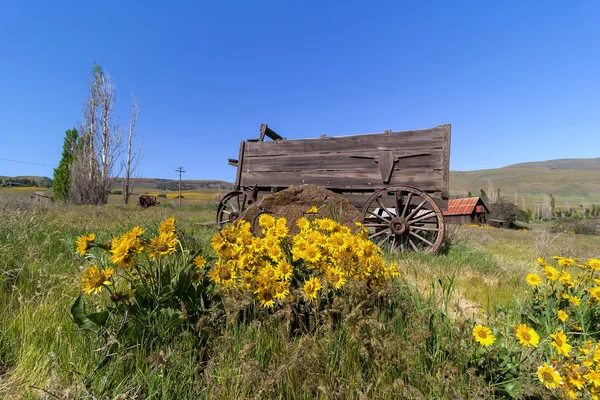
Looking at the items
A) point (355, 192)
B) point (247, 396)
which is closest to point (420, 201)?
point (355, 192)

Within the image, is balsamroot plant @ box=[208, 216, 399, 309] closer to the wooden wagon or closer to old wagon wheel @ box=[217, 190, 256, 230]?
the wooden wagon

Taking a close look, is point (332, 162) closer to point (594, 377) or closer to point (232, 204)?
point (232, 204)

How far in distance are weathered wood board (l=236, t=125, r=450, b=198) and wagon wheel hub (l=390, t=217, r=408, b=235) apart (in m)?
0.83

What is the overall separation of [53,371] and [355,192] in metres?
6.19

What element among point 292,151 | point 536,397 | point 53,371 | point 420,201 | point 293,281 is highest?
point 292,151

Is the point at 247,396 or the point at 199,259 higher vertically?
the point at 199,259

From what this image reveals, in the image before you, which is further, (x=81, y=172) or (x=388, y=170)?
(x=81, y=172)

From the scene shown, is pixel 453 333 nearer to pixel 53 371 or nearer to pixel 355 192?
Result: pixel 53 371

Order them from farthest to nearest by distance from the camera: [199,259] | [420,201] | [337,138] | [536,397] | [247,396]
→ 1. [337,138]
2. [420,201]
3. [199,259]
4. [536,397]
5. [247,396]

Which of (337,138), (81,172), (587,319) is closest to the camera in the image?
(587,319)

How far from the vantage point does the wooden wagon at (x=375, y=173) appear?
592 cm

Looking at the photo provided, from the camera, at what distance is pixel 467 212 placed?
29359mm

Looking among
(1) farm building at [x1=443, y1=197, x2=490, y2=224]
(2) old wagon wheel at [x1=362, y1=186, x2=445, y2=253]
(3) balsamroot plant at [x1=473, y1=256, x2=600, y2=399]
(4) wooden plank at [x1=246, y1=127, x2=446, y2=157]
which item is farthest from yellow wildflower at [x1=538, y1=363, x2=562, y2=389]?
(1) farm building at [x1=443, y1=197, x2=490, y2=224]

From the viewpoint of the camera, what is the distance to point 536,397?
1.50 meters
